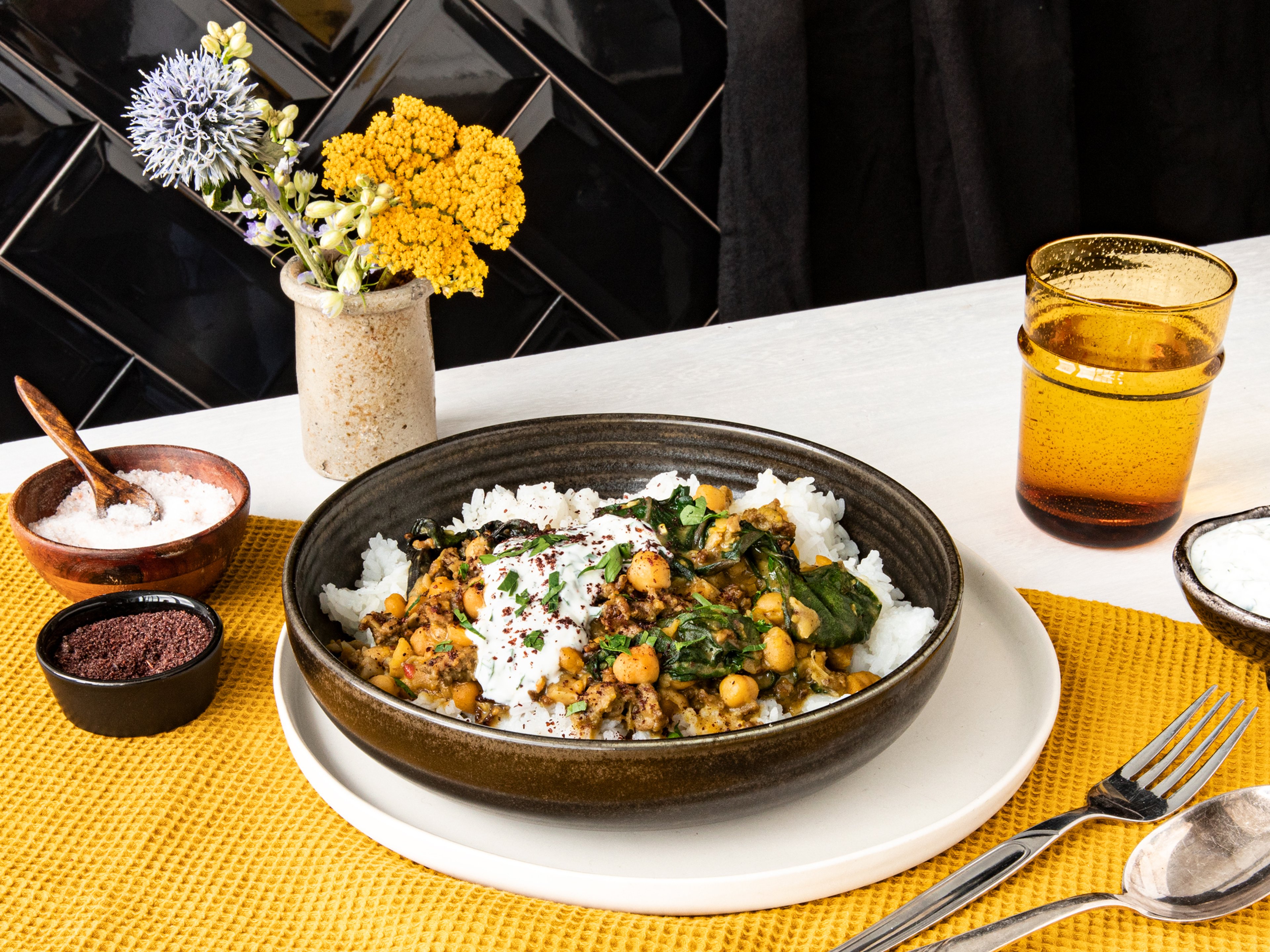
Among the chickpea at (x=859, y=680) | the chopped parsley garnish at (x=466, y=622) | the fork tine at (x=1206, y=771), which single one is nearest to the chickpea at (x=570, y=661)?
the chopped parsley garnish at (x=466, y=622)

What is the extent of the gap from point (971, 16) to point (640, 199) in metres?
1.11

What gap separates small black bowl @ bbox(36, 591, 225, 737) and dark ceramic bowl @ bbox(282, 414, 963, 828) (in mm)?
155

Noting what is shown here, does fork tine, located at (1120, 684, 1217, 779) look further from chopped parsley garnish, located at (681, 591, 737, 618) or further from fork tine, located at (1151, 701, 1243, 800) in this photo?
chopped parsley garnish, located at (681, 591, 737, 618)

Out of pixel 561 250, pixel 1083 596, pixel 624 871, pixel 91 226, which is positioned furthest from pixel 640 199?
pixel 624 871

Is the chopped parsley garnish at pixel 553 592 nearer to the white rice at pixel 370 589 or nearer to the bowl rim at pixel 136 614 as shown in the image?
the white rice at pixel 370 589

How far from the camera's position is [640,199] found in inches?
136

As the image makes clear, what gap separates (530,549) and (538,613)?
13 centimetres

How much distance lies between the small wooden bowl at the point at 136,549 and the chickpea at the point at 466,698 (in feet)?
1.68

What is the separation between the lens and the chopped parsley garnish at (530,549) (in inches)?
62.5

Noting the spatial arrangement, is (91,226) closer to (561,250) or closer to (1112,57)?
(561,250)

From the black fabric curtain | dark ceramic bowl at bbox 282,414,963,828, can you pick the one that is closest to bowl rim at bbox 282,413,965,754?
dark ceramic bowl at bbox 282,414,963,828

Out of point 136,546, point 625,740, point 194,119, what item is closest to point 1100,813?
point 625,740

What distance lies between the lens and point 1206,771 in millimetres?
1400

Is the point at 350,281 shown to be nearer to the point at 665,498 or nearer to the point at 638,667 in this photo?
the point at 665,498
